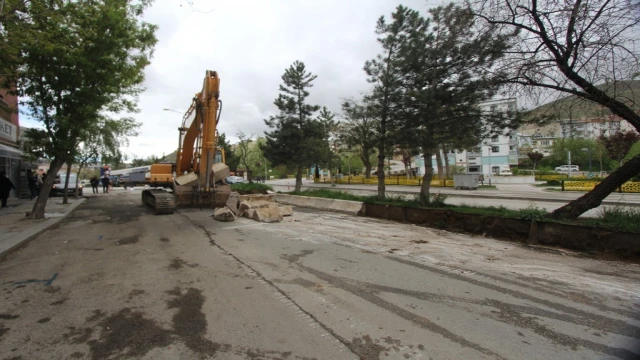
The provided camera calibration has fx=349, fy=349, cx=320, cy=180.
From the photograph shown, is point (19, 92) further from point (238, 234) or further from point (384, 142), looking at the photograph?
point (384, 142)

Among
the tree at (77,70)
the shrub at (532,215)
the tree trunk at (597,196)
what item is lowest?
the shrub at (532,215)

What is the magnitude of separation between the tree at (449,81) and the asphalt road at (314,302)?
14.9ft

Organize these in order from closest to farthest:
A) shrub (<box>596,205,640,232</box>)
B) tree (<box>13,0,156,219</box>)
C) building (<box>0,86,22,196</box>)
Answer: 1. shrub (<box>596,205,640,232</box>)
2. tree (<box>13,0,156,219</box>)
3. building (<box>0,86,22,196</box>)

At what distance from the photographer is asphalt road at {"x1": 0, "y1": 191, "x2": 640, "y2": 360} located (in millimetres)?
3373

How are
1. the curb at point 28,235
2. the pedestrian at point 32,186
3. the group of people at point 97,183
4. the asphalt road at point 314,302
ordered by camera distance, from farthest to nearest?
1. the group of people at point 97,183
2. the pedestrian at point 32,186
3. the curb at point 28,235
4. the asphalt road at point 314,302

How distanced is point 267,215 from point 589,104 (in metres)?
9.45

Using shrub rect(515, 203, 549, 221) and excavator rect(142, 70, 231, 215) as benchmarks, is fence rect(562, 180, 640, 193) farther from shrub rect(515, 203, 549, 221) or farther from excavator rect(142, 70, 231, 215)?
excavator rect(142, 70, 231, 215)

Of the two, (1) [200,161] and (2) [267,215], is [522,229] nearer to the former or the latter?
(2) [267,215]

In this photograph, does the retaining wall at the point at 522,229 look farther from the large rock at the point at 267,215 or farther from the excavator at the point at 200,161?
the excavator at the point at 200,161

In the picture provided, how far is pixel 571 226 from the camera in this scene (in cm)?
783

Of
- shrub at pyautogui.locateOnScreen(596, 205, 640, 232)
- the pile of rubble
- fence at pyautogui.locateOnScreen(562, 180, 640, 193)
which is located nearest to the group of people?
the pile of rubble

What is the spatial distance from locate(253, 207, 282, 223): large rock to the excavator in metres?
2.60

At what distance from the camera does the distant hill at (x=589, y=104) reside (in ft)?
24.4

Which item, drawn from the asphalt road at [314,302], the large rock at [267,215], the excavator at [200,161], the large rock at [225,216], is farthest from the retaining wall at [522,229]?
the excavator at [200,161]
